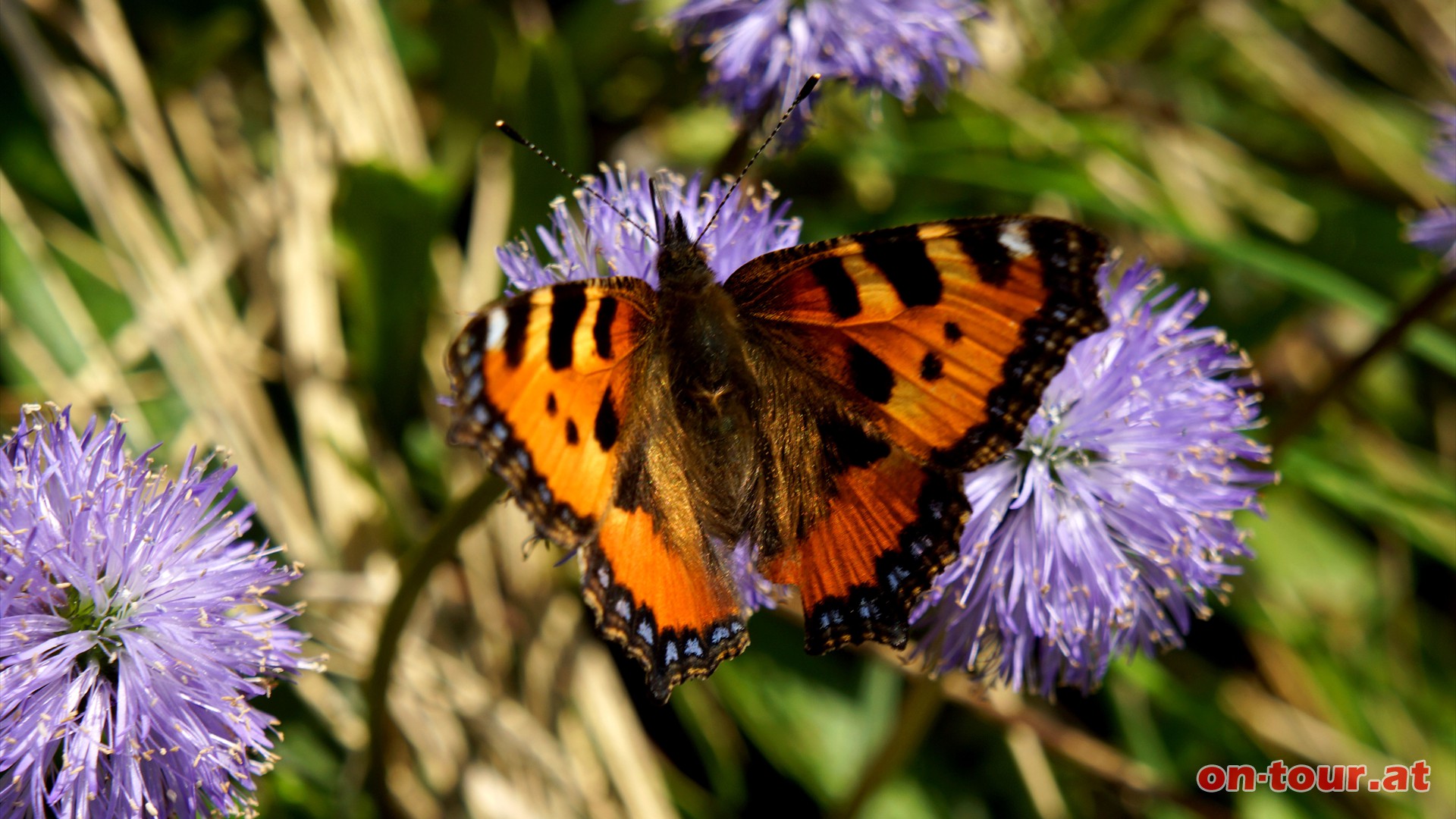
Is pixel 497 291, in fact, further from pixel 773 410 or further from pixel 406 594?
pixel 773 410

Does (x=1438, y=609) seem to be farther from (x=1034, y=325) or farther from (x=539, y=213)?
(x=539, y=213)

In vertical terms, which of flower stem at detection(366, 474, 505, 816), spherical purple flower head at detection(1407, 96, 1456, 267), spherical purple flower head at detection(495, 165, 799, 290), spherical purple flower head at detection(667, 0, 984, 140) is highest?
spherical purple flower head at detection(667, 0, 984, 140)

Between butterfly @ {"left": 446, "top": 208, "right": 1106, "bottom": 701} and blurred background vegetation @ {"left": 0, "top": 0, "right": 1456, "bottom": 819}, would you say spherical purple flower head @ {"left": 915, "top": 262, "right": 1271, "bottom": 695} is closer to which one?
butterfly @ {"left": 446, "top": 208, "right": 1106, "bottom": 701}

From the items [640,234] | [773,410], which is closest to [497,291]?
[640,234]

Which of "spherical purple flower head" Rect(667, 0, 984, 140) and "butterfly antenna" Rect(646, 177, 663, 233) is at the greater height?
"spherical purple flower head" Rect(667, 0, 984, 140)
